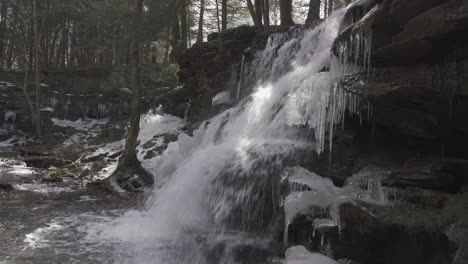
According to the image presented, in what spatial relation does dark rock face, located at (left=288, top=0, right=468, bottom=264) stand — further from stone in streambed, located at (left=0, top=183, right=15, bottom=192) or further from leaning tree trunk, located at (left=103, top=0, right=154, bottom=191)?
stone in streambed, located at (left=0, top=183, right=15, bottom=192)

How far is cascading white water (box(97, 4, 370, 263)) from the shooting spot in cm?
764

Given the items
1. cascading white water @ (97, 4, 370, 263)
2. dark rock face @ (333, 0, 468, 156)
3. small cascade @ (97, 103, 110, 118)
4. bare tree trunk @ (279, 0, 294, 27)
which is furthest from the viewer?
small cascade @ (97, 103, 110, 118)

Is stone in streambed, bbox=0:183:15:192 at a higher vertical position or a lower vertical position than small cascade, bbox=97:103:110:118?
lower

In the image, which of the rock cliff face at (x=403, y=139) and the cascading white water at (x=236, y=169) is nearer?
the rock cliff face at (x=403, y=139)

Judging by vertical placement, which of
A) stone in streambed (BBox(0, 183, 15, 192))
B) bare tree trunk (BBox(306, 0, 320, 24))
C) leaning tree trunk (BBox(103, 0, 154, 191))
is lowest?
stone in streambed (BBox(0, 183, 15, 192))

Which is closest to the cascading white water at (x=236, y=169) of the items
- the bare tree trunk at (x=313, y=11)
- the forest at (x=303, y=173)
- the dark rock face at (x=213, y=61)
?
the forest at (x=303, y=173)

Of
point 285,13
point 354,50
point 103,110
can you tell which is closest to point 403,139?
point 354,50

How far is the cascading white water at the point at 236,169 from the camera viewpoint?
301 inches

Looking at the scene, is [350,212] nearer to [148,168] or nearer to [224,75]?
[148,168]

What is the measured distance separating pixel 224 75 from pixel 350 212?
10.8 meters

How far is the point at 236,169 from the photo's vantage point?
855 centimetres

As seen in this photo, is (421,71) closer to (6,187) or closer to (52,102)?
(6,187)

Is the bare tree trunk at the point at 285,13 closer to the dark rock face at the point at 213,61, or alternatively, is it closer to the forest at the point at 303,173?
A: the dark rock face at the point at 213,61

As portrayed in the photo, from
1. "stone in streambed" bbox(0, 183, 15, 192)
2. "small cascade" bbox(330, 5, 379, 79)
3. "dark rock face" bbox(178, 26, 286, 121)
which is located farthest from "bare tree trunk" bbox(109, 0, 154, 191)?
"small cascade" bbox(330, 5, 379, 79)
